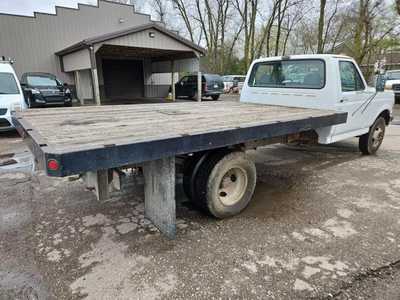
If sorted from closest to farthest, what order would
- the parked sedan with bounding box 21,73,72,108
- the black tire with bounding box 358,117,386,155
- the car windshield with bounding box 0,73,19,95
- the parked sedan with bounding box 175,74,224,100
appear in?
the black tire with bounding box 358,117,386,155 < the car windshield with bounding box 0,73,19,95 < the parked sedan with bounding box 21,73,72,108 < the parked sedan with bounding box 175,74,224,100

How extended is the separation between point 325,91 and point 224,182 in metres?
2.34

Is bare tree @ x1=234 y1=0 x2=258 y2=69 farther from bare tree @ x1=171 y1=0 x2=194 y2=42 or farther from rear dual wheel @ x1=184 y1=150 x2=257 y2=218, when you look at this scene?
rear dual wheel @ x1=184 y1=150 x2=257 y2=218

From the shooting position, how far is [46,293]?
7.11ft

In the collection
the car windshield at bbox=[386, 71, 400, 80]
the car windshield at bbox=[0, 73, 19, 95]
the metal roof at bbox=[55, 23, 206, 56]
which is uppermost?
the metal roof at bbox=[55, 23, 206, 56]

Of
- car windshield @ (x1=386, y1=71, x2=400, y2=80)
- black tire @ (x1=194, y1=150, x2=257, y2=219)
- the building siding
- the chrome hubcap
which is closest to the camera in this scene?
black tire @ (x1=194, y1=150, x2=257, y2=219)

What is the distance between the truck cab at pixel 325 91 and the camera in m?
4.39

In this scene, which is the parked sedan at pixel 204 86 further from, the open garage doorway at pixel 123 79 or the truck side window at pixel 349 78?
the truck side window at pixel 349 78

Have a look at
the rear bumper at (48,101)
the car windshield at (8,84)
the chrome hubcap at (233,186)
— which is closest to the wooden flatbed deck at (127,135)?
the chrome hubcap at (233,186)

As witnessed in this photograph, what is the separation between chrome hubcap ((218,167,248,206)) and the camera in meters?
3.31

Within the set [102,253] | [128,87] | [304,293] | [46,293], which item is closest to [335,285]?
[304,293]

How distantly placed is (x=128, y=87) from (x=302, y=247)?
18496mm

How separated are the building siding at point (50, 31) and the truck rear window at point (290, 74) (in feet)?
46.5

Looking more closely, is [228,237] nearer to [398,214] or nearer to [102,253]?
[102,253]

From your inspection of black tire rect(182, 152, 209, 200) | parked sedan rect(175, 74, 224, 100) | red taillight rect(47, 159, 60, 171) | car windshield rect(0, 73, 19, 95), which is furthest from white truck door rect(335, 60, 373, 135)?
parked sedan rect(175, 74, 224, 100)
